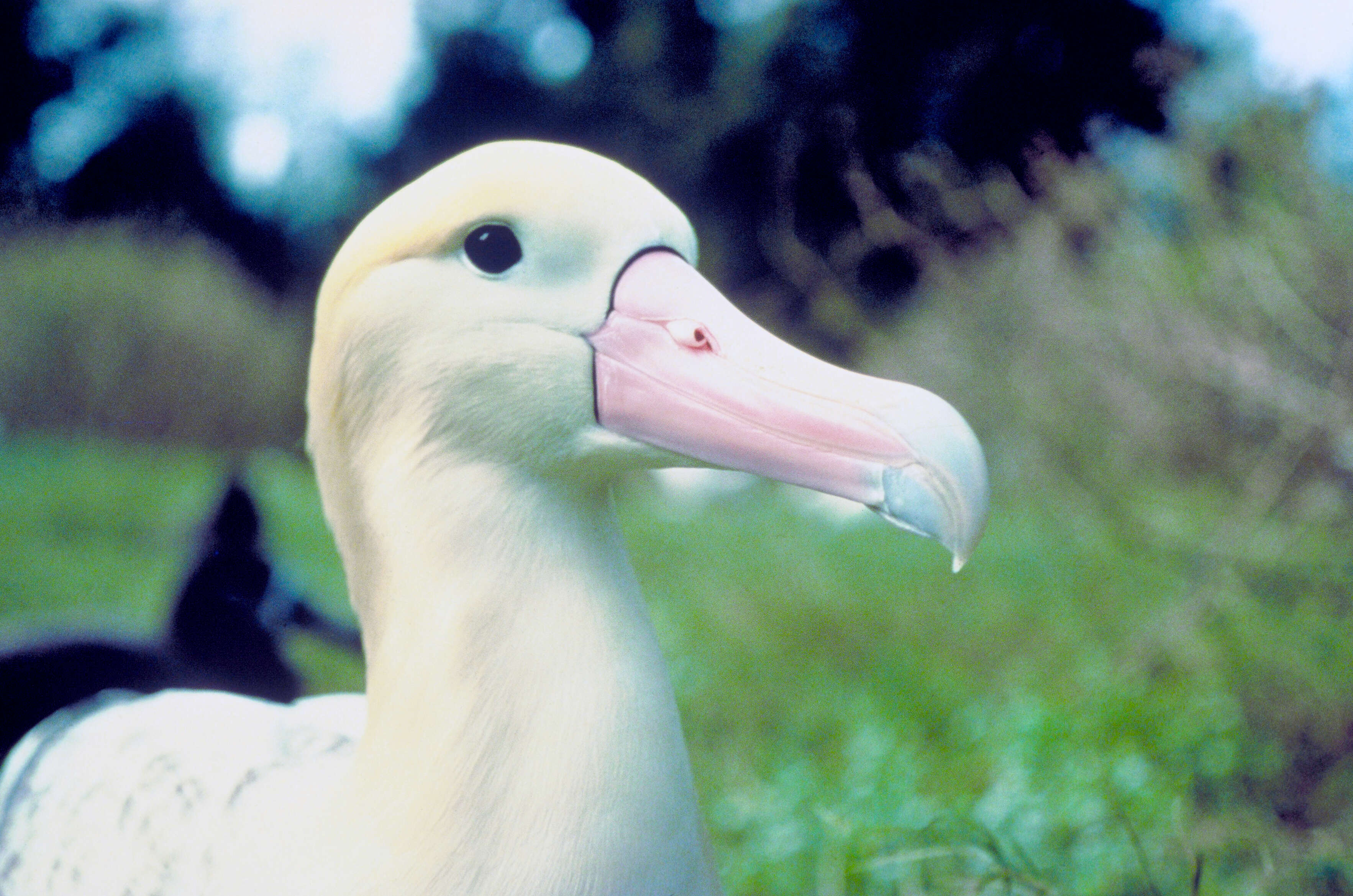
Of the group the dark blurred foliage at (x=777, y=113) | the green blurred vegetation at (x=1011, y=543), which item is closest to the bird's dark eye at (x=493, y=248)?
the green blurred vegetation at (x=1011, y=543)

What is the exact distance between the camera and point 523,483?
2.74 feet

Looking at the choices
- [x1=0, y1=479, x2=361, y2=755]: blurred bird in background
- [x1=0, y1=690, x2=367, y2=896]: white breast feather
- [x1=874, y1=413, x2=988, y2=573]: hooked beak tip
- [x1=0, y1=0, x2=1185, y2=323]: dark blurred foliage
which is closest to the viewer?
[x1=874, y1=413, x2=988, y2=573]: hooked beak tip

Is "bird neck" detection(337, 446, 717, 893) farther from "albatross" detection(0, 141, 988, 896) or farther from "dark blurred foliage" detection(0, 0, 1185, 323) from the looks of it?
"dark blurred foliage" detection(0, 0, 1185, 323)

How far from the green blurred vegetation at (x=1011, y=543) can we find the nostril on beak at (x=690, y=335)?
2.43 ft

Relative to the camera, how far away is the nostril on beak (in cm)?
82

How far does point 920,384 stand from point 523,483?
2579 mm

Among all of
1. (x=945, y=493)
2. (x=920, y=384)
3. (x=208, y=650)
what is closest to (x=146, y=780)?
(x=208, y=650)

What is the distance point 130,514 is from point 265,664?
214cm

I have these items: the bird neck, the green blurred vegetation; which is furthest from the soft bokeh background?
the bird neck

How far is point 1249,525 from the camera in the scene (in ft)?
6.06

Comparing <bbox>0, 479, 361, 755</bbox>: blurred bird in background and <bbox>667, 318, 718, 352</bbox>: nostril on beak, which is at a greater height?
<bbox>667, 318, 718, 352</bbox>: nostril on beak

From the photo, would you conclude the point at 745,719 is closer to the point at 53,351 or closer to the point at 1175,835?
the point at 1175,835

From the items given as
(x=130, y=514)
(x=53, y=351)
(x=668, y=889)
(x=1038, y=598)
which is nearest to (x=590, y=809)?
(x=668, y=889)

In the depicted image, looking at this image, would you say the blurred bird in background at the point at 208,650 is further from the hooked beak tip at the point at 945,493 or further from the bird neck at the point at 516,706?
the hooked beak tip at the point at 945,493
